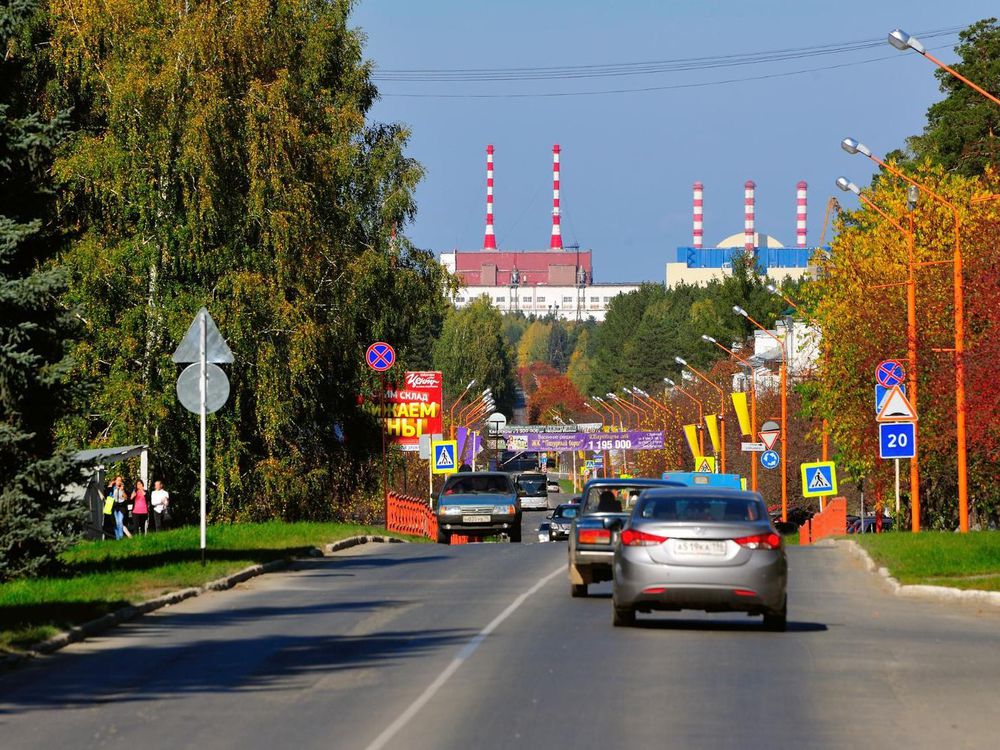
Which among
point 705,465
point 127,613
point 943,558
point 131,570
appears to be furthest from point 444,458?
point 127,613

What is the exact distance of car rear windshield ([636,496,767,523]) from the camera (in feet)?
60.7

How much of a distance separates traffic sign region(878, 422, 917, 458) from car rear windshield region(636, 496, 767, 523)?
15.5 m

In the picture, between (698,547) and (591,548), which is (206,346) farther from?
(698,547)

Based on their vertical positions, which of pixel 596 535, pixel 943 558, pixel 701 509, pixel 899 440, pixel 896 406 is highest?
pixel 896 406

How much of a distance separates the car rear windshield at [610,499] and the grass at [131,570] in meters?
5.13

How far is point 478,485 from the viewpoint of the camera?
4716 centimetres

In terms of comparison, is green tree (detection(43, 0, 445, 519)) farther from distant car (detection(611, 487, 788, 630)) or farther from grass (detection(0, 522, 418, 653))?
distant car (detection(611, 487, 788, 630))

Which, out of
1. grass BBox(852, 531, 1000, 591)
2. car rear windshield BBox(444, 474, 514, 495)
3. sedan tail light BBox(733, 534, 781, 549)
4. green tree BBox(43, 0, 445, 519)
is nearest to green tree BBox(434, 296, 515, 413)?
car rear windshield BBox(444, 474, 514, 495)

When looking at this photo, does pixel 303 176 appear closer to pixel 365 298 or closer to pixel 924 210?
pixel 365 298

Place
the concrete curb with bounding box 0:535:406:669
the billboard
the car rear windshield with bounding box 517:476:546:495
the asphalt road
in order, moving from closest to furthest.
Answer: the asphalt road → the concrete curb with bounding box 0:535:406:669 → the billboard → the car rear windshield with bounding box 517:476:546:495

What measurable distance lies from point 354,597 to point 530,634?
231 inches

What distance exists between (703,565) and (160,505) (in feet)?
77.5

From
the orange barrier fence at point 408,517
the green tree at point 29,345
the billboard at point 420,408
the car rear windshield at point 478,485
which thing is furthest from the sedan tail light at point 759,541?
the billboard at point 420,408

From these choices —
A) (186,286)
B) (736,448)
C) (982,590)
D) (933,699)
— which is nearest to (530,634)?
(933,699)
